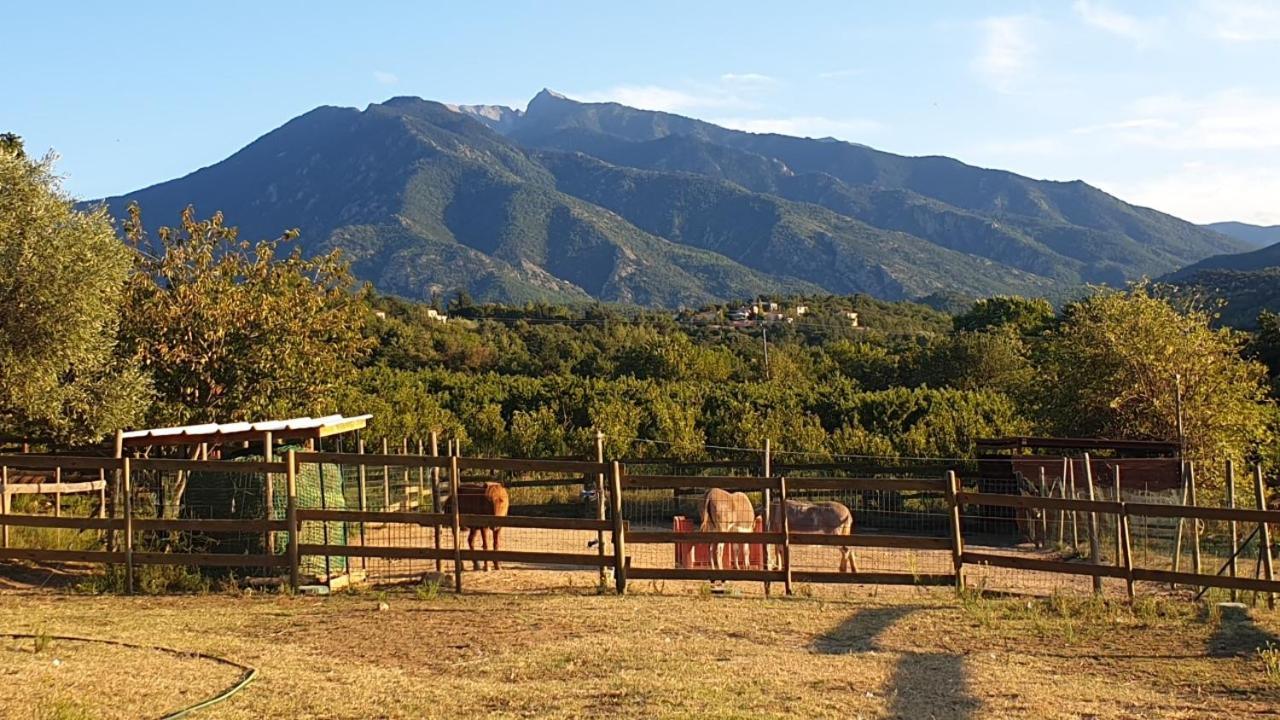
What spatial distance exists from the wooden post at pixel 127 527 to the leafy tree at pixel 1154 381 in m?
20.5

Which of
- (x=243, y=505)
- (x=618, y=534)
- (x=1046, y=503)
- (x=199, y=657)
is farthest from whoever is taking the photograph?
(x=243, y=505)

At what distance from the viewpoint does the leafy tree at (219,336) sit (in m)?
19.7

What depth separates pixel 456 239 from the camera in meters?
190

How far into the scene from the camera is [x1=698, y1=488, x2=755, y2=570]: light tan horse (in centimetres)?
1559

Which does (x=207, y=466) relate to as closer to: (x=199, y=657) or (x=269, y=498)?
(x=269, y=498)

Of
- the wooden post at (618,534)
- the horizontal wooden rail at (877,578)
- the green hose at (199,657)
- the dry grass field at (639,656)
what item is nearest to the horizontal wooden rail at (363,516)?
the dry grass field at (639,656)

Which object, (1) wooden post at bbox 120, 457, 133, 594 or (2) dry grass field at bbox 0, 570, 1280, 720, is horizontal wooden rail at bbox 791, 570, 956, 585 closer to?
(2) dry grass field at bbox 0, 570, 1280, 720

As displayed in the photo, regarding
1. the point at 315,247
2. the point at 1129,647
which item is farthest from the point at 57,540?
the point at 315,247

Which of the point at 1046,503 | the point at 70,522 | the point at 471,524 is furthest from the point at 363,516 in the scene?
the point at 1046,503

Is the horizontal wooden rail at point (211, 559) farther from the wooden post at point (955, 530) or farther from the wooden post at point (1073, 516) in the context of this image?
the wooden post at point (1073, 516)

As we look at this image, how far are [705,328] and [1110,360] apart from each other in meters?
56.0

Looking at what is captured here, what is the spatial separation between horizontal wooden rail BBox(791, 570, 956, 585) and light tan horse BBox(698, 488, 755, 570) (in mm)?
2160

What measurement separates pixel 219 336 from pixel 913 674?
570 inches

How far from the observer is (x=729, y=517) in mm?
15828
